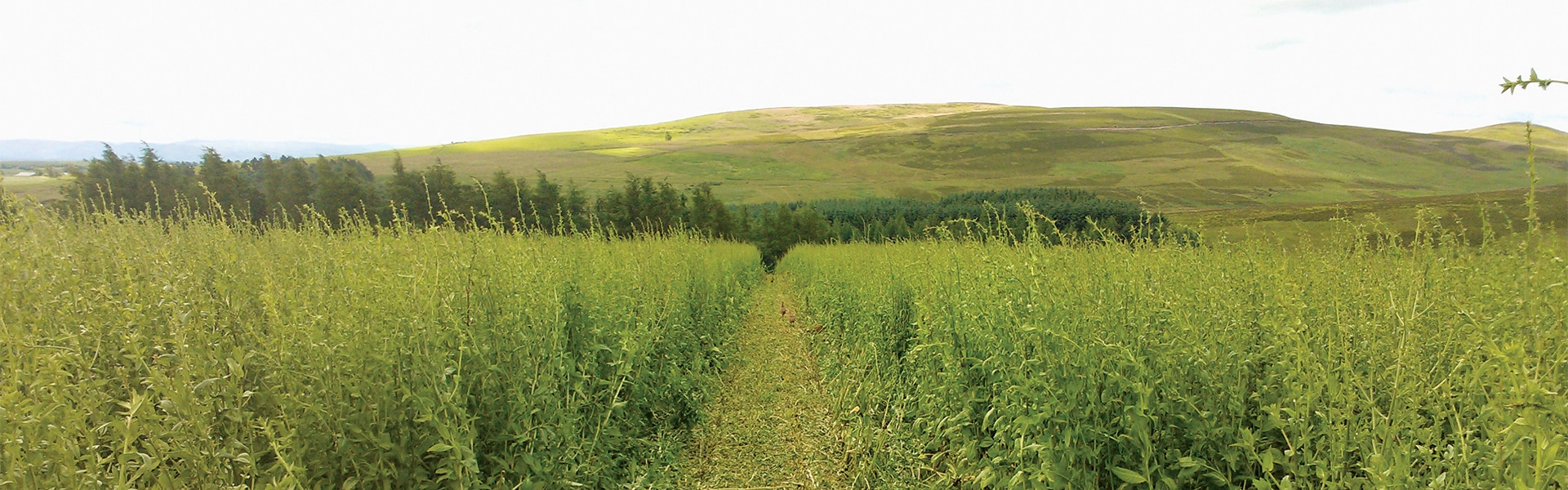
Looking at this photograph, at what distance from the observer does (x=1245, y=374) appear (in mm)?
3418

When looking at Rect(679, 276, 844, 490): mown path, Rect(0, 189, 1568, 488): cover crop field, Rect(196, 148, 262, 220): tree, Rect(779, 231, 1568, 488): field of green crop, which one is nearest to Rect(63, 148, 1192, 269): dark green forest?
Rect(196, 148, 262, 220): tree

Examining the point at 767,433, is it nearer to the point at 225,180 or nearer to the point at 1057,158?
the point at 225,180

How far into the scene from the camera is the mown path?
5.62 metres

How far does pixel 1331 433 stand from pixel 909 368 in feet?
15.4

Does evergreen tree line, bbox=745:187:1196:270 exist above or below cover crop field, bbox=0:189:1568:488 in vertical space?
below

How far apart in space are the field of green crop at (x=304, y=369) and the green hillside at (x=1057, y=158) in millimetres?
88641

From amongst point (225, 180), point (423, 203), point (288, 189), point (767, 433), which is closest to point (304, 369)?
point (767, 433)

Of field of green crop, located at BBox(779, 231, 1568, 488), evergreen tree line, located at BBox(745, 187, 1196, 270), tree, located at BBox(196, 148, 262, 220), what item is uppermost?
tree, located at BBox(196, 148, 262, 220)

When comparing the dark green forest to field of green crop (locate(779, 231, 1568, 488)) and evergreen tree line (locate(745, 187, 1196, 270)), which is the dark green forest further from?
field of green crop (locate(779, 231, 1568, 488))

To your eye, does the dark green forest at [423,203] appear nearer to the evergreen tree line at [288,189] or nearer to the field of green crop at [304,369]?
the evergreen tree line at [288,189]

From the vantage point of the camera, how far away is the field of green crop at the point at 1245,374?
2318 millimetres

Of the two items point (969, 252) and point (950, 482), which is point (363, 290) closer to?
point (950, 482)

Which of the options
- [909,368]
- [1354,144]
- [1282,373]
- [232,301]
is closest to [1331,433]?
[1282,373]

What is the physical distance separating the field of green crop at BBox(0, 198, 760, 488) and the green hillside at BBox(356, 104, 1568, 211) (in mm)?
88641
